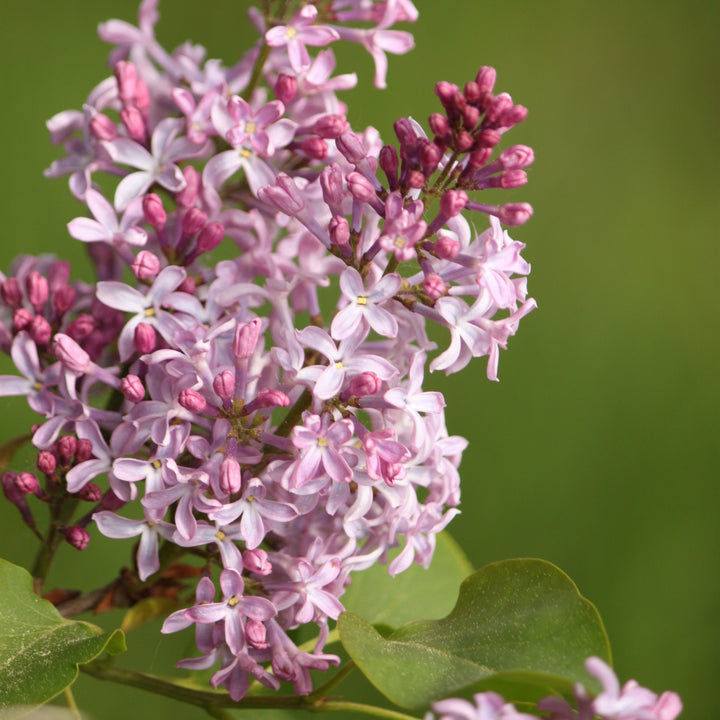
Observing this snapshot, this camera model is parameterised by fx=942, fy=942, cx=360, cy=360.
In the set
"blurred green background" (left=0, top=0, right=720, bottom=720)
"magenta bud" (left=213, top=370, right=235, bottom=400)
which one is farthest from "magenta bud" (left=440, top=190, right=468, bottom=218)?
"blurred green background" (left=0, top=0, right=720, bottom=720)

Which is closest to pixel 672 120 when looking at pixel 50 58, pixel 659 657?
pixel 659 657

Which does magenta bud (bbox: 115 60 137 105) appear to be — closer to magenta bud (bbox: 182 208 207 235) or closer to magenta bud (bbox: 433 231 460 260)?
magenta bud (bbox: 182 208 207 235)

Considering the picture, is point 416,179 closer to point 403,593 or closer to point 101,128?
point 101,128

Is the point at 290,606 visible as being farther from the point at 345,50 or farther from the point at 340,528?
the point at 345,50

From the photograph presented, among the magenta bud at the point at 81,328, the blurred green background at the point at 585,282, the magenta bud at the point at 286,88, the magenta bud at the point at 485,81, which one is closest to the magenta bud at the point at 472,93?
the magenta bud at the point at 485,81

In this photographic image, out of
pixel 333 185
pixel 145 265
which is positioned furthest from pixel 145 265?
pixel 333 185

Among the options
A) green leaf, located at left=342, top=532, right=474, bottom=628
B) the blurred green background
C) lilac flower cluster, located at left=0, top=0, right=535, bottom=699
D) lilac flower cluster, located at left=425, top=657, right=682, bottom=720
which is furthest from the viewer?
the blurred green background

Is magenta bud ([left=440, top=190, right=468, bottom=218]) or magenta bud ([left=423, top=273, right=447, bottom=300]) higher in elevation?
magenta bud ([left=440, top=190, right=468, bottom=218])
